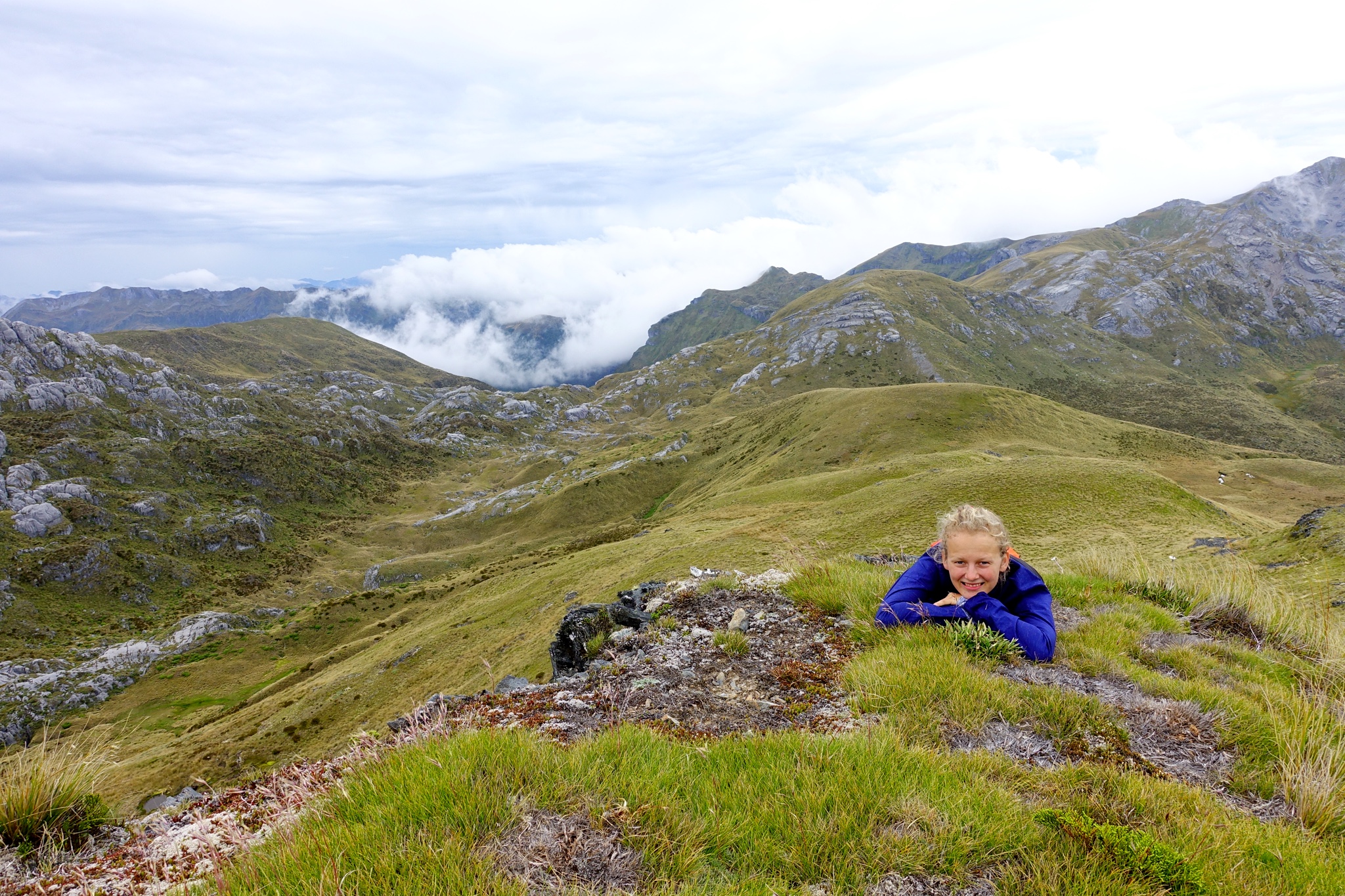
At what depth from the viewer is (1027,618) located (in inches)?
274

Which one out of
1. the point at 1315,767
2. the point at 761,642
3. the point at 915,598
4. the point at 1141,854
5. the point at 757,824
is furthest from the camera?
the point at 761,642

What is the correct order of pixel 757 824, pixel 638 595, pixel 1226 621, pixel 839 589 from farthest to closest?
1. pixel 638 595
2. pixel 839 589
3. pixel 1226 621
4. pixel 757 824

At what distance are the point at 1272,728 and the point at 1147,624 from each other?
3.65 meters

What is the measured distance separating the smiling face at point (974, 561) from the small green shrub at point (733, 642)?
3140 mm

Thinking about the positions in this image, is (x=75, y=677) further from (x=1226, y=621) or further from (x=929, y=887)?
(x=1226, y=621)

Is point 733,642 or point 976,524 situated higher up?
point 976,524

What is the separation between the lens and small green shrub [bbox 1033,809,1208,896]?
299 centimetres

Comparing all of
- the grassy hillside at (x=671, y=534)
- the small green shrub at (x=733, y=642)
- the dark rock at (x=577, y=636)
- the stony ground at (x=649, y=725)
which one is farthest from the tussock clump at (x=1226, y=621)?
the dark rock at (x=577, y=636)

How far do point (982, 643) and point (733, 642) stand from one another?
11.0 feet

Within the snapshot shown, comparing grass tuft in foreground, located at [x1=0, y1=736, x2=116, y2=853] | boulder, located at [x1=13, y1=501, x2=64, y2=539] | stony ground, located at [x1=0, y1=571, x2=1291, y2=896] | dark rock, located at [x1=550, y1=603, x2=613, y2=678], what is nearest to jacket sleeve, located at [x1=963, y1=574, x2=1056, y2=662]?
stony ground, located at [x1=0, y1=571, x2=1291, y2=896]

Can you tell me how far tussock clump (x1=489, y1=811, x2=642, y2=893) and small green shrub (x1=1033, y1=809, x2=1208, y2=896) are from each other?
110 inches

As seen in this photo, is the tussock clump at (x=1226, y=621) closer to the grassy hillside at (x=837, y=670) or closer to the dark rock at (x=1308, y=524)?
the grassy hillside at (x=837, y=670)

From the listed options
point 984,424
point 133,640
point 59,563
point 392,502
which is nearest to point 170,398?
point 392,502

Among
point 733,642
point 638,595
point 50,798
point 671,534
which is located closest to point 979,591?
point 733,642
